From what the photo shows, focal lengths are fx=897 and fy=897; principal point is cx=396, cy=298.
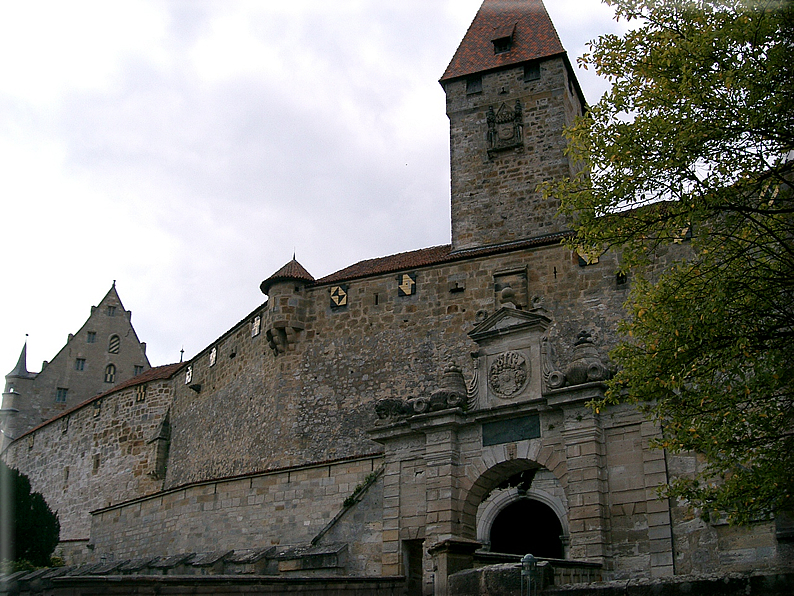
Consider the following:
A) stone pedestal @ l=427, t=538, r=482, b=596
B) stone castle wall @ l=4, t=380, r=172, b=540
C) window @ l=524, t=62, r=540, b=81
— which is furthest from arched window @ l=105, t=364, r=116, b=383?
stone pedestal @ l=427, t=538, r=482, b=596

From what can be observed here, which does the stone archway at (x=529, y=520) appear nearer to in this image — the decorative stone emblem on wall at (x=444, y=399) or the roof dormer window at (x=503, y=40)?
the decorative stone emblem on wall at (x=444, y=399)

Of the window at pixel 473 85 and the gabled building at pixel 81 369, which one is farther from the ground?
the window at pixel 473 85

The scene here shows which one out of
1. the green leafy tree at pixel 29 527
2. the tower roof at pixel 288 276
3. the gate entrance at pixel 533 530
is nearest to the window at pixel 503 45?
the tower roof at pixel 288 276

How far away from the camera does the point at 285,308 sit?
28.1 metres

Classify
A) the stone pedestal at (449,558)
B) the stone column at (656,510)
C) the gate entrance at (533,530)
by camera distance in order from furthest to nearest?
the gate entrance at (533,530), the stone column at (656,510), the stone pedestal at (449,558)

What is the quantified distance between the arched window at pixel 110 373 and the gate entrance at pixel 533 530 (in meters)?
43.1

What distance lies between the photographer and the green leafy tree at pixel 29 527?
2567cm

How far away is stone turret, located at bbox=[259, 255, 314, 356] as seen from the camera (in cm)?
2798

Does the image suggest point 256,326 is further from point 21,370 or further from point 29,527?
point 21,370

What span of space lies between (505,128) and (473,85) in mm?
2475

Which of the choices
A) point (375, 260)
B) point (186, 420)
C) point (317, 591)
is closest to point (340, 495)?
point (317, 591)

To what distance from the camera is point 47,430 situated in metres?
42.1

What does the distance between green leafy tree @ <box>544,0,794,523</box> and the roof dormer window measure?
76.3ft

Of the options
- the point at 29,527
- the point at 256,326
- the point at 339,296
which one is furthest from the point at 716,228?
the point at 29,527
